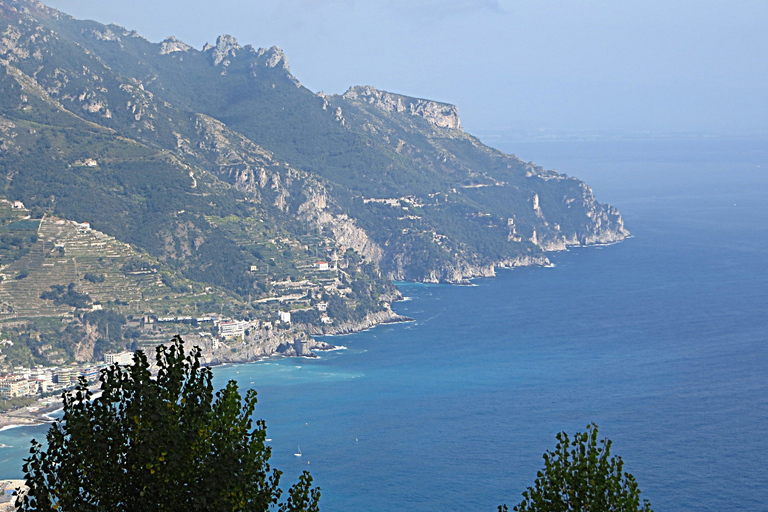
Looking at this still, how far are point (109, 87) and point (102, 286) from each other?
80227 millimetres

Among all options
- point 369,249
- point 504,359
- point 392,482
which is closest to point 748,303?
point 504,359

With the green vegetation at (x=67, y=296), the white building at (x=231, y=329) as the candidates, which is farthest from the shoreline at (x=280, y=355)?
the green vegetation at (x=67, y=296)

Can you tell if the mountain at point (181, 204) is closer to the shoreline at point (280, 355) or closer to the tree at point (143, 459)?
the shoreline at point (280, 355)

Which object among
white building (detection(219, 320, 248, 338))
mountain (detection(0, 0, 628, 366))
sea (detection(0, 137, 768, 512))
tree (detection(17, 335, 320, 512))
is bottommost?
sea (detection(0, 137, 768, 512))

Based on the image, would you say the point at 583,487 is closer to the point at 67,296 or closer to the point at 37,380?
the point at 37,380

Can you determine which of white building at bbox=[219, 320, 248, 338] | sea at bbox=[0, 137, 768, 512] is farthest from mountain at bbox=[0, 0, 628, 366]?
sea at bbox=[0, 137, 768, 512]

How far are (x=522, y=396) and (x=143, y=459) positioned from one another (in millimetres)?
88756

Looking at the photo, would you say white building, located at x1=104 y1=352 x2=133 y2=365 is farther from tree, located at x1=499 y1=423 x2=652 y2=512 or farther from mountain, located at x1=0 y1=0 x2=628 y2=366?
tree, located at x1=499 y1=423 x2=652 y2=512

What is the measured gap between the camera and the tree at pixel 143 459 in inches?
749

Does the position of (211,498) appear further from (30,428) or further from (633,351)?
(633,351)

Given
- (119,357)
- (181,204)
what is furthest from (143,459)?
(181,204)

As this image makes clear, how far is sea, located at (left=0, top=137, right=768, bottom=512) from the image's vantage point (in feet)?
254

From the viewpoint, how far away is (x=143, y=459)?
1911 cm

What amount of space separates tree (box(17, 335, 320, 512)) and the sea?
53.2 meters
